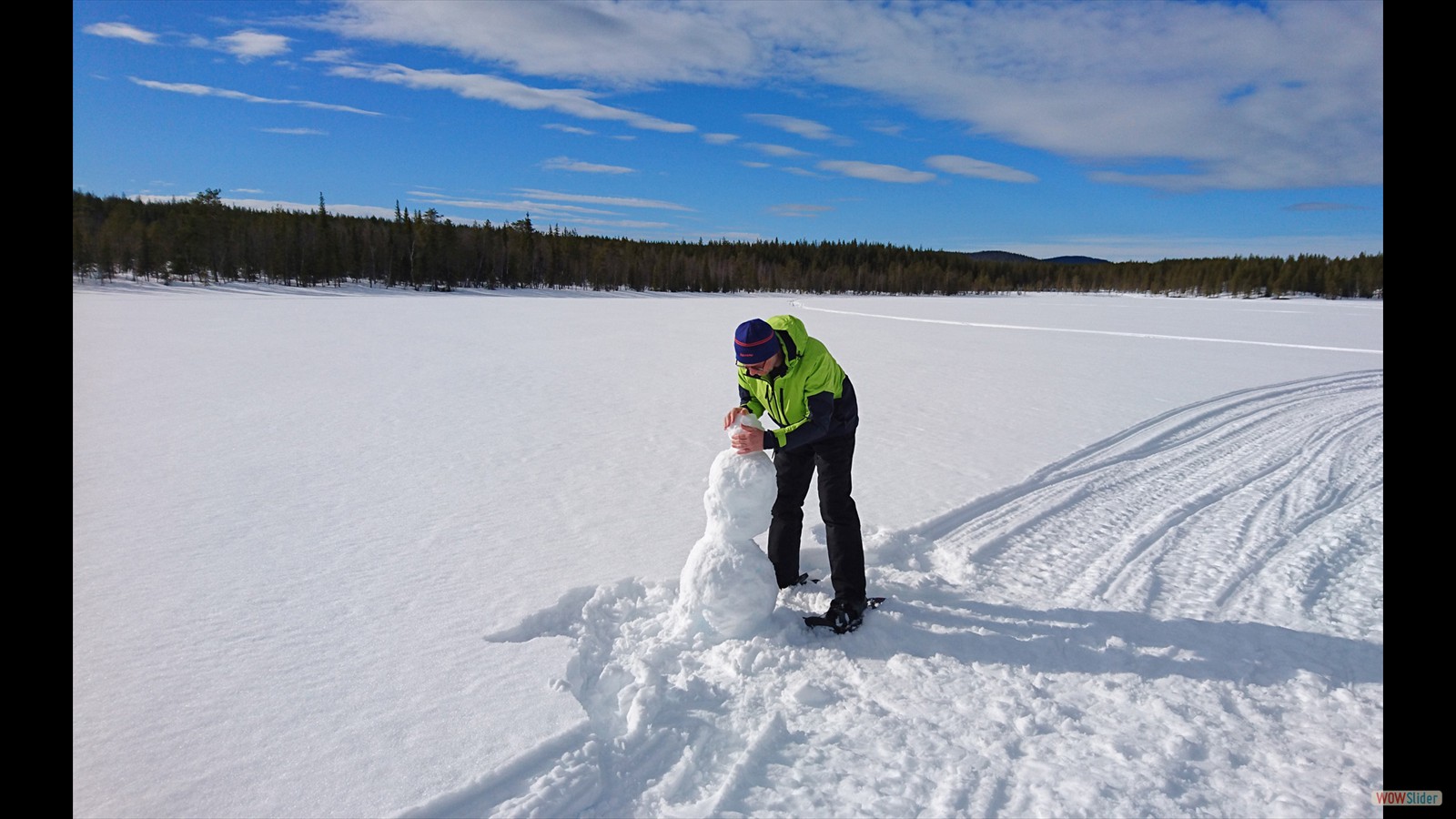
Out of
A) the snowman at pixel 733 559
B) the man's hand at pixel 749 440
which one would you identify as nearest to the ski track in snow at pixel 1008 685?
the snowman at pixel 733 559

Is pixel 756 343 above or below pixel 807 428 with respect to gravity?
above

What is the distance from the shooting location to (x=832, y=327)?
24.9m

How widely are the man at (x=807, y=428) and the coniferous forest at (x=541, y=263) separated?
2814cm

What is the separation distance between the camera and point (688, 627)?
11.6ft

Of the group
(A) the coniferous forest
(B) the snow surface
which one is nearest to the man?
(B) the snow surface

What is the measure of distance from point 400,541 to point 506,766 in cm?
250

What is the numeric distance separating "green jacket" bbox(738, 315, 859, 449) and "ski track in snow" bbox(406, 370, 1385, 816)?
1028mm

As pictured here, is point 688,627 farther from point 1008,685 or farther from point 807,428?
point 1008,685

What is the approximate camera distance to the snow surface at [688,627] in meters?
2.55

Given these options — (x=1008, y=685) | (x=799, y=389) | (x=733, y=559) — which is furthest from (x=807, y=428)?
(x=1008, y=685)

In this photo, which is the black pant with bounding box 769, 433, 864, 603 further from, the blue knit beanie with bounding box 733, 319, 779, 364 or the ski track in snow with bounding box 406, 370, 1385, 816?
the blue knit beanie with bounding box 733, 319, 779, 364

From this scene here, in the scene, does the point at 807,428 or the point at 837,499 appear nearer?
the point at 807,428

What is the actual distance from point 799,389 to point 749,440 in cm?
36
